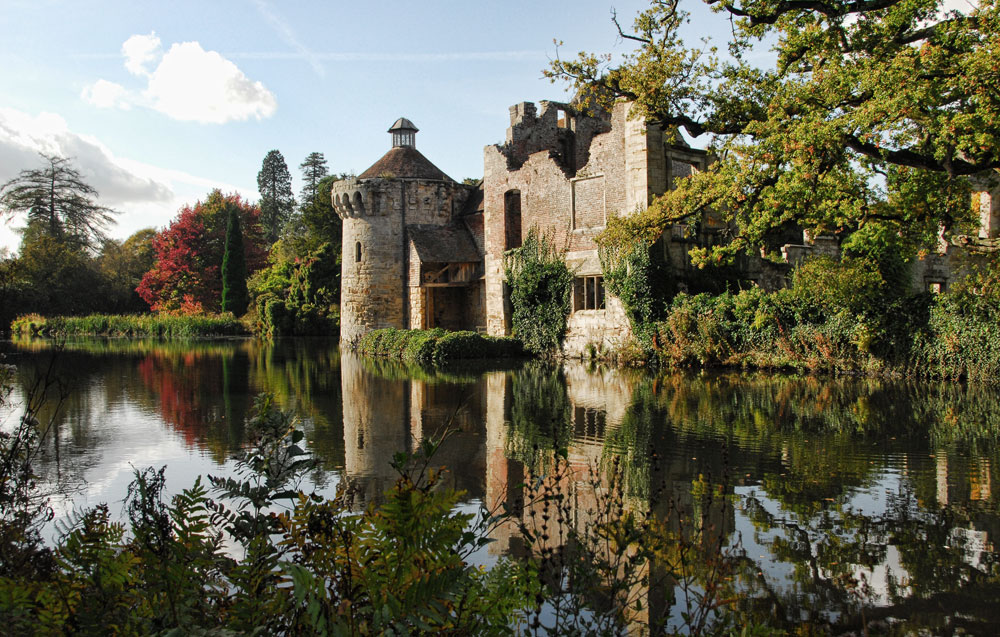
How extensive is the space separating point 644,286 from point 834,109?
847 cm

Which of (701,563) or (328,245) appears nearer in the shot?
(701,563)

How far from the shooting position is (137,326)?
1743 inches

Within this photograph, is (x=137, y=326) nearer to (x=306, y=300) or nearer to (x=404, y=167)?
(x=306, y=300)

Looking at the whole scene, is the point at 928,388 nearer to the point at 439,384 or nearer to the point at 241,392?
the point at 439,384

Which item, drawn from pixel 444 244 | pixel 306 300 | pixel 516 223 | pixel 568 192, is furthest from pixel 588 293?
A: pixel 306 300

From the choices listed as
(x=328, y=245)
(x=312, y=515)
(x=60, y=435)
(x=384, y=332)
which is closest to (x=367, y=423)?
(x=60, y=435)

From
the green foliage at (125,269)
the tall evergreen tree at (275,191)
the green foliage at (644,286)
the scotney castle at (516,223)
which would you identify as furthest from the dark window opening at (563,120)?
the tall evergreen tree at (275,191)

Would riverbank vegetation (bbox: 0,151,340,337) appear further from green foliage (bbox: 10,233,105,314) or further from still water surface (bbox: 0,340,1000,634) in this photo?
still water surface (bbox: 0,340,1000,634)

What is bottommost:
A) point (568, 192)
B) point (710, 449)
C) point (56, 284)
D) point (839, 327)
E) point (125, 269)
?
point (710, 449)

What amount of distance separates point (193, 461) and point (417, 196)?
1026 inches

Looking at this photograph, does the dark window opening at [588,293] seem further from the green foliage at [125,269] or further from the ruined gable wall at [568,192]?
the green foliage at [125,269]

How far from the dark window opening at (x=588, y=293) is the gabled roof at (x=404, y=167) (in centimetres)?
1263

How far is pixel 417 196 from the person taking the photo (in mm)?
33750

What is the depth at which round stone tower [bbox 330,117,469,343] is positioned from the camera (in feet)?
110
